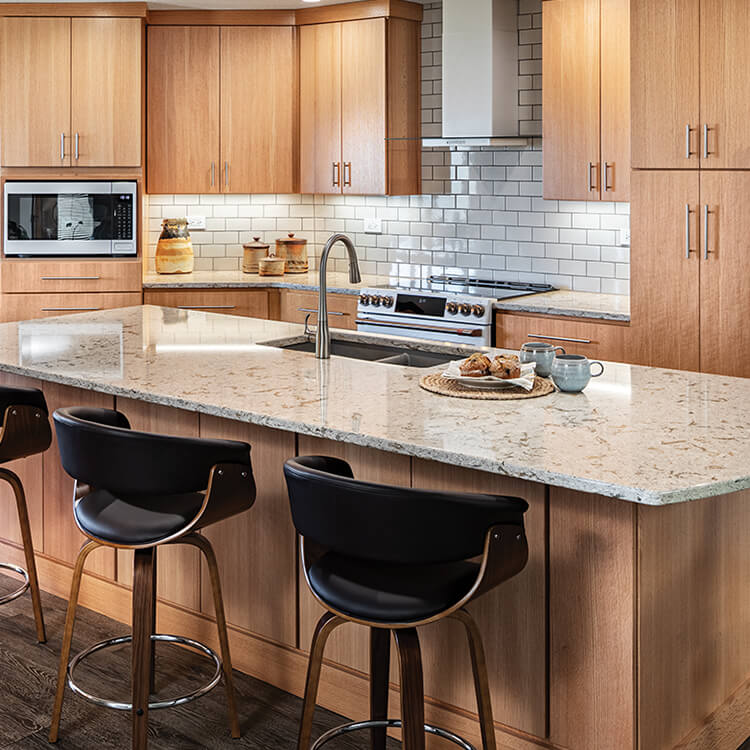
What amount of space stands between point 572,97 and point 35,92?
122 inches

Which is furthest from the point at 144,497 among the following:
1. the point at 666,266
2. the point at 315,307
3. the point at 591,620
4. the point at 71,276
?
the point at 71,276

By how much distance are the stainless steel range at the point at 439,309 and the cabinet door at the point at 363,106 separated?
720 millimetres

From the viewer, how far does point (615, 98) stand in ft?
16.1

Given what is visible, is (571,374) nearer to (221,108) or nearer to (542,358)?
(542,358)

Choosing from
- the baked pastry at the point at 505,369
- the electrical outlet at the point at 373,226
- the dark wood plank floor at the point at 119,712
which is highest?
the electrical outlet at the point at 373,226

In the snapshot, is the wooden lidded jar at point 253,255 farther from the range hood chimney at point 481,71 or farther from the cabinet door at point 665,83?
the cabinet door at point 665,83

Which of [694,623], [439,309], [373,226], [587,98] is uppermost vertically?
[587,98]

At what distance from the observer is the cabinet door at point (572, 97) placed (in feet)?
16.3

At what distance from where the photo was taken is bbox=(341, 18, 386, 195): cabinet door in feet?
19.4

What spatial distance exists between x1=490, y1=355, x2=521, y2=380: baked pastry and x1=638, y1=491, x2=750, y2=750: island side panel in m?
0.66

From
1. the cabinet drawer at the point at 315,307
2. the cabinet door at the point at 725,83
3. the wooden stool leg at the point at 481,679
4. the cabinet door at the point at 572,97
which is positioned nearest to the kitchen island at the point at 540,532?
the wooden stool leg at the point at 481,679

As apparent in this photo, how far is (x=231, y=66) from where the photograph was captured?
6.15 meters

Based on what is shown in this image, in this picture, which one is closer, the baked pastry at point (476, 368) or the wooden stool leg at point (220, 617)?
the wooden stool leg at point (220, 617)

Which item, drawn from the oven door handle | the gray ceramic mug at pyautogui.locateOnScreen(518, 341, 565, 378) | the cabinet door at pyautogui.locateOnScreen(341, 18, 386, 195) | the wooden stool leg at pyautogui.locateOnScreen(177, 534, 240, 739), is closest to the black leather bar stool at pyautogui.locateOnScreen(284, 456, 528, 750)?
the wooden stool leg at pyautogui.locateOnScreen(177, 534, 240, 739)
